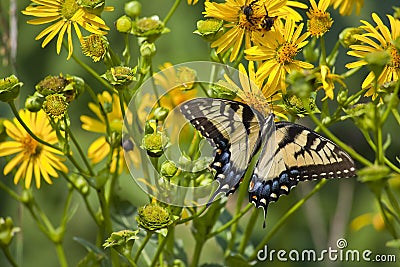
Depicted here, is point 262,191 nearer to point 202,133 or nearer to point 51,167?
point 202,133

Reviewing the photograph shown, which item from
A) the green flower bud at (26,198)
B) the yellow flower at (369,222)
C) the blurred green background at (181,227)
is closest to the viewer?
the green flower bud at (26,198)

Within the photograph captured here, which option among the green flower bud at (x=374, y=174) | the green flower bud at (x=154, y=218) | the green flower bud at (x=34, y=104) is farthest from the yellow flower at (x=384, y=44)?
the green flower bud at (x=34, y=104)

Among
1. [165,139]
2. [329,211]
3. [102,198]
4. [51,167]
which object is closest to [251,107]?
[165,139]

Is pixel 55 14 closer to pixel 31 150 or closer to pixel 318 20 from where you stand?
pixel 31 150

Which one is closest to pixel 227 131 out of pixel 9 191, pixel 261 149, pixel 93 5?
pixel 261 149

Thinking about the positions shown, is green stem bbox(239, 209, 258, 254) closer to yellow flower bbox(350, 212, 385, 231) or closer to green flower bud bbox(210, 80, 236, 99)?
green flower bud bbox(210, 80, 236, 99)

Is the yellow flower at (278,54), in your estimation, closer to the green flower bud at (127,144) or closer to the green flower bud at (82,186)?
the green flower bud at (127,144)
